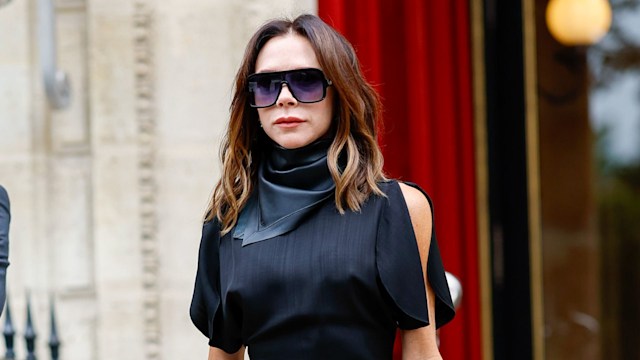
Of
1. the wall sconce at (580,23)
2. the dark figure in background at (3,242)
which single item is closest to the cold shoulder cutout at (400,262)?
the dark figure in background at (3,242)

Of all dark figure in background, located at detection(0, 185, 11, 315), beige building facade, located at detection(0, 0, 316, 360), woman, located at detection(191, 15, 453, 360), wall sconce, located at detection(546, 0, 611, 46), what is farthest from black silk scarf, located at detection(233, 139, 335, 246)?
wall sconce, located at detection(546, 0, 611, 46)

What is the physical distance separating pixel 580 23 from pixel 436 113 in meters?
0.87

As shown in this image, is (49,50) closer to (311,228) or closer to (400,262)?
(311,228)

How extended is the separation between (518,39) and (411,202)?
3.26m

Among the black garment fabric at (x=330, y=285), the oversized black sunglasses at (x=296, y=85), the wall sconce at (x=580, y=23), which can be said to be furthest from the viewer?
the wall sconce at (x=580, y=23)

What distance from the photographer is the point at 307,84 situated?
3.20m

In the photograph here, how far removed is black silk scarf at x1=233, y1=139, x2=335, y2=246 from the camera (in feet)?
10.4

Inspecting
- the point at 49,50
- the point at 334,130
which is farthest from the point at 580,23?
the point at 334,130

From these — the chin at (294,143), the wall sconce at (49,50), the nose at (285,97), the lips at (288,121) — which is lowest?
the chin at (294,143)

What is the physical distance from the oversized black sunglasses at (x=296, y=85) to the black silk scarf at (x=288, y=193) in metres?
0.12

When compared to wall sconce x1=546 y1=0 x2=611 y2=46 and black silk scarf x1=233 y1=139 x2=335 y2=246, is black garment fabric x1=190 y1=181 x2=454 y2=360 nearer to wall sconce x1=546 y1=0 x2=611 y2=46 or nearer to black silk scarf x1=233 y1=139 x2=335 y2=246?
black silk scarf x1=233 y1=139 x2=335 y2=246

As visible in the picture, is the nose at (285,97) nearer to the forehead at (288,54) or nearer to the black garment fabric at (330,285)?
the forehead at (288,54)

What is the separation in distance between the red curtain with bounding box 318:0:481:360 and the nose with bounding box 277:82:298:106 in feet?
8.60

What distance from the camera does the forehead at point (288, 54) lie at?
3238 millimetres
